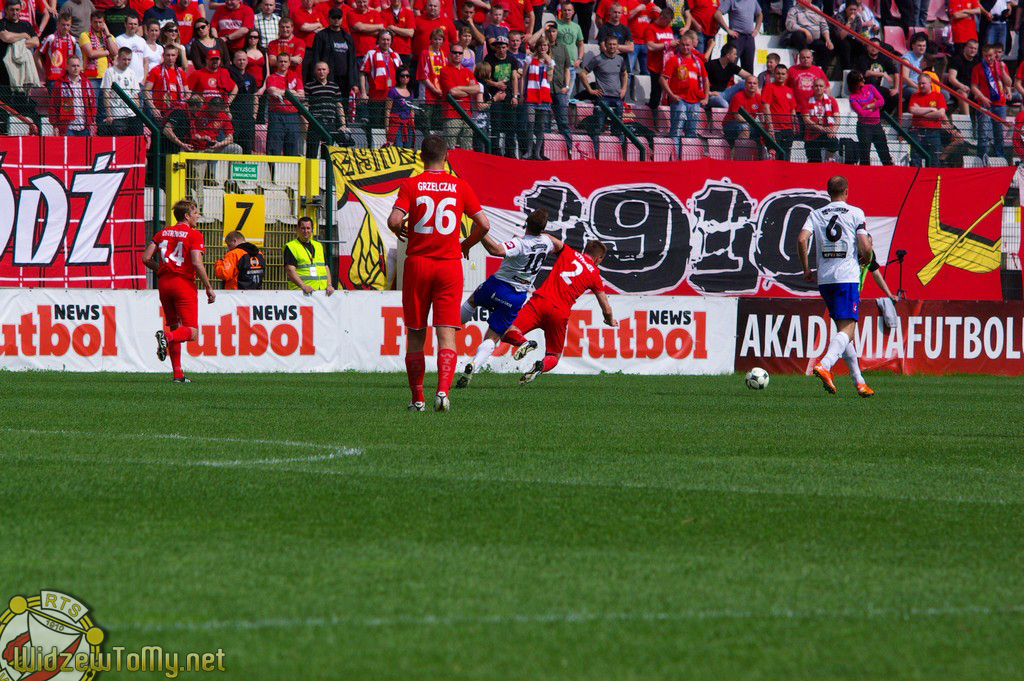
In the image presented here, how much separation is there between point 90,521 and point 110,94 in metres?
15.7

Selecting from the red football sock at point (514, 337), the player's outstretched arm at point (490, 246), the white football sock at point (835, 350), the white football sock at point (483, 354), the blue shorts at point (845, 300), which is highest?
the player's outstretched arm at point (490, 246)

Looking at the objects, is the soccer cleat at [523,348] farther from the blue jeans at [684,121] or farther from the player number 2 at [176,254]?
the blue jeans at [684,121]

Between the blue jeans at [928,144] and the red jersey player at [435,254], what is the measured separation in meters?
14.4

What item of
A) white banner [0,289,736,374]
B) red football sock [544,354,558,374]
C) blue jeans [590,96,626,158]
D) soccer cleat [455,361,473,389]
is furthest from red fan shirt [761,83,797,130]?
soccer cleat [455,361,473,389]

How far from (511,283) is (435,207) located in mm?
5050

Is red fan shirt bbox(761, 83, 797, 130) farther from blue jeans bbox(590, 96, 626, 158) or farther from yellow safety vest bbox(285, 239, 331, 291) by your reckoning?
yellow safety vest bbox(285, 239, 331, 291)

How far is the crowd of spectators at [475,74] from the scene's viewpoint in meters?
21.0

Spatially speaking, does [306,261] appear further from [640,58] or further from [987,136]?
[987,136]

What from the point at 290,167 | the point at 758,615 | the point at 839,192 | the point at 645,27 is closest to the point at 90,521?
the point at 758,615

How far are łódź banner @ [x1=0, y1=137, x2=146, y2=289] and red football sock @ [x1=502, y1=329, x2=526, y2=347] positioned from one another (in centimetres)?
618

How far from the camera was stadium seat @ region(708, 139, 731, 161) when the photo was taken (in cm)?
2366

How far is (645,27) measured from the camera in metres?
25.5

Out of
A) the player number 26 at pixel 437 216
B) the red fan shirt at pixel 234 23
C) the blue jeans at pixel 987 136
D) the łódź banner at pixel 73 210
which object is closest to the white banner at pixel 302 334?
the łódź banner at pixel 73 210

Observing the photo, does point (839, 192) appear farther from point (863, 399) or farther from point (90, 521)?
point (90, 521)
